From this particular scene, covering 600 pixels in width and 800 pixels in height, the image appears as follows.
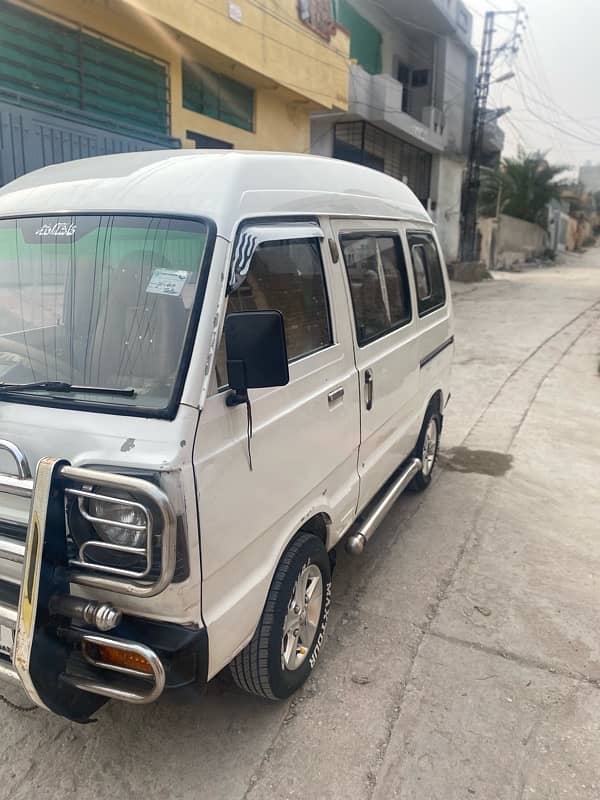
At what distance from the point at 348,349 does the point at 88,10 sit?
735 cm

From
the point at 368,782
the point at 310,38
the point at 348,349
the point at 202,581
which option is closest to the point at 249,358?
the point at 202,581

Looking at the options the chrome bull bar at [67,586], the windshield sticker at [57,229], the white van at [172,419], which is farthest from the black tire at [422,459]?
the chrome bull bar at [67,586]

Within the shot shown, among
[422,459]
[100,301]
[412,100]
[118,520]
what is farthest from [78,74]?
[412,100]

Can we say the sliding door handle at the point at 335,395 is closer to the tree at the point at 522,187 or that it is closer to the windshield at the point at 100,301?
the windshield at the point at 100,301

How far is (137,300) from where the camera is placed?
7.33ft

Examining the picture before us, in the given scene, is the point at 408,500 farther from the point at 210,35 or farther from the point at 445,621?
the point at 210,35

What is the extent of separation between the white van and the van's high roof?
0.01m

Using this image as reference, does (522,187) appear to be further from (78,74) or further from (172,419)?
(172,419)

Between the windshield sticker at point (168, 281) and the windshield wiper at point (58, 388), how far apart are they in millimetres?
390

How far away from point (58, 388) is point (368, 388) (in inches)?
65.3

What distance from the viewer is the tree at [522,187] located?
112 ft

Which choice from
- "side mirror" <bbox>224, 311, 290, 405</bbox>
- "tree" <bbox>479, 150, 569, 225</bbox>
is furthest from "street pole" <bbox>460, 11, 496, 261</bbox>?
"side mirror" <bbox>224, 311, 290, 405</bbox>

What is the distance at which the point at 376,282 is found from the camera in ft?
11.8

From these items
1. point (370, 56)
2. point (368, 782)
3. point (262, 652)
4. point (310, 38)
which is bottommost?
point (368, 782)
